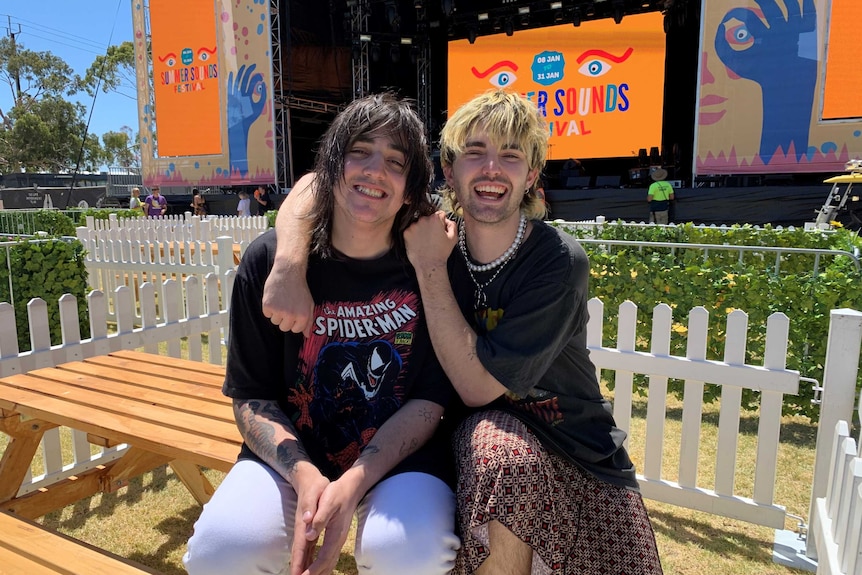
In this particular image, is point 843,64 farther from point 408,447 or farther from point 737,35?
point 408,447

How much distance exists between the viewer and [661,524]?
267 cm

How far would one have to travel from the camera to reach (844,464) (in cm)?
174

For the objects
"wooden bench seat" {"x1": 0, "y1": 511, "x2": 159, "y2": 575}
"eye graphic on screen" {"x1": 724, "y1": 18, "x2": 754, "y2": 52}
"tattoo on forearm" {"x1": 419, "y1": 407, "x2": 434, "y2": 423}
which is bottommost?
"wooden bench seat" {"x1": 0, "y1": 511, "x2": 159, "y2": 575}

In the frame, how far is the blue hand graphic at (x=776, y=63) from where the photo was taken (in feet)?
33.2

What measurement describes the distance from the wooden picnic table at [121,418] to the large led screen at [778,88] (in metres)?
11.1

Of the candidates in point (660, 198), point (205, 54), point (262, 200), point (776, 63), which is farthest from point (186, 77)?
point (776, 63)

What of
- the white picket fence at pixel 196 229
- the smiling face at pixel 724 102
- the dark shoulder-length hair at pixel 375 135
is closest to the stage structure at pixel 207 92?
the white picket fence at pixel 196 229

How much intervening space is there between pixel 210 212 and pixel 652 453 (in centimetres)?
1667

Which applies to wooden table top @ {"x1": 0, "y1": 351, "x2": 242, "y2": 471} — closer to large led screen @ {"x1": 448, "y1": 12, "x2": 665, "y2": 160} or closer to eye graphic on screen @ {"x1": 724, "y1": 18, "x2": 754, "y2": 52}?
eye graphic on screen @ {"x1": 724, "y1": 18, "x2": 754, "y2": 52}

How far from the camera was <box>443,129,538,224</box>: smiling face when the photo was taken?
1611mm

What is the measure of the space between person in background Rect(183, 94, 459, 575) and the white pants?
2 centimetres

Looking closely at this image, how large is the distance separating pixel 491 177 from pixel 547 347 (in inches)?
19.9

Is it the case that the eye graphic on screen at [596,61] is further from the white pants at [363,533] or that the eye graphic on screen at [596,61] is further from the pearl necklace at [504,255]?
the white pants at [363,533]

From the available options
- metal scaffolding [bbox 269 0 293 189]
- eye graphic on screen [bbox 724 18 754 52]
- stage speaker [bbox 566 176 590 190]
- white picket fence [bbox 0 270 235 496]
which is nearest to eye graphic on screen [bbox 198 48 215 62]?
metal scaffolding [bbox 269 0 293 189]
